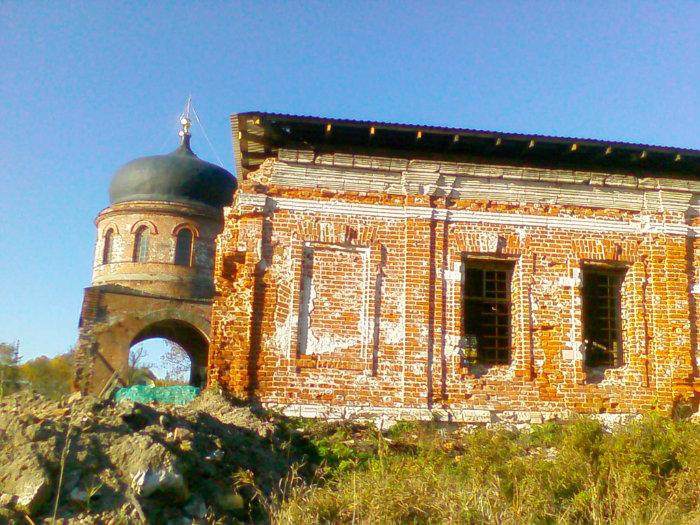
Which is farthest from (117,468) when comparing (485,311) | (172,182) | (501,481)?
(172,182)

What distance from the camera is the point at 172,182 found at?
2459 centimetres

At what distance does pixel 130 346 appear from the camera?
20875 mm

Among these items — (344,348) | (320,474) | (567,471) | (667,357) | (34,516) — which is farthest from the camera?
(667,357)

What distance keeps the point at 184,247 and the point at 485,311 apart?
1517cm

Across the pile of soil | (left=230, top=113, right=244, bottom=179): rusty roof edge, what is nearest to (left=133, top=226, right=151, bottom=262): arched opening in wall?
(left=230, top=113, right=244, bottom=179): rusty roof edge

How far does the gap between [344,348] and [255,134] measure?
370cm

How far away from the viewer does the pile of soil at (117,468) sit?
570cm

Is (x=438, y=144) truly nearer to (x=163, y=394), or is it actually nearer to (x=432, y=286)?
(x=432, y=286)

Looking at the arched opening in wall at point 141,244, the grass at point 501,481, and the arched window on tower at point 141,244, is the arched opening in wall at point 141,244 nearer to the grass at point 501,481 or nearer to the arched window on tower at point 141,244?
the arched window on tower at point 141,244

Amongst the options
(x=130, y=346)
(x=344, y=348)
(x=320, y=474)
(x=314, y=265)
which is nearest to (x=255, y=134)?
(x=314, y=265)

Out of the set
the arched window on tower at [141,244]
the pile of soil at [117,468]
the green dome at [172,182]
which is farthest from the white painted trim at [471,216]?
the arched window on tower at [141,244]

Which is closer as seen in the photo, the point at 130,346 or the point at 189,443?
the point at 189,443

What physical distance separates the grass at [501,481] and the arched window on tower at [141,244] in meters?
16.1

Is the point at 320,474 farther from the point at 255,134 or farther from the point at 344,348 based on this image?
the point at 255,134
